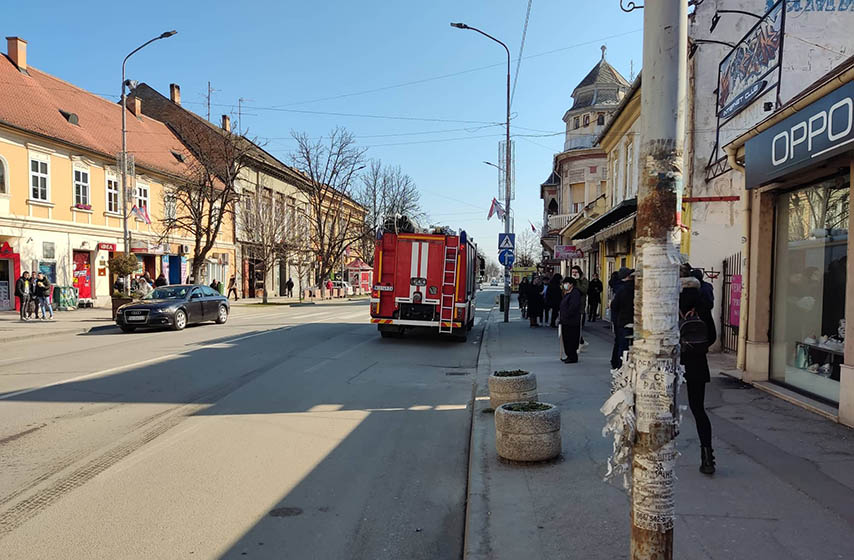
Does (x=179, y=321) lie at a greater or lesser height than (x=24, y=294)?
lesser

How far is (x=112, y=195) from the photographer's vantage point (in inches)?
1143

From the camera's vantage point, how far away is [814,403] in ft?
22.8

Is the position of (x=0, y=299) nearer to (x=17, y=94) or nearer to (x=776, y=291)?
(x=17, y=94)

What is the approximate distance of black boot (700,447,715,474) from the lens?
4773mm

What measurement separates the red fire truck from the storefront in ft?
22.7

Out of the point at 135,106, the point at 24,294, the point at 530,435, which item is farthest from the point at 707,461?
the point at 135,106

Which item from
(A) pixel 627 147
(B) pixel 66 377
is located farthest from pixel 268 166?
(B) pixel 66 377

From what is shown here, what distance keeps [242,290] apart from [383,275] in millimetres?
31624

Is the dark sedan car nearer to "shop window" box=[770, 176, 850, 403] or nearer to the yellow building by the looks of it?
the yellow building

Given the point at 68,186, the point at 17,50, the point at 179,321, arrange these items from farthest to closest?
1. the point at 17,50
2. the point at 68,186
3. the point at 179,321

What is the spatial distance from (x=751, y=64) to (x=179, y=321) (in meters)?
15.9

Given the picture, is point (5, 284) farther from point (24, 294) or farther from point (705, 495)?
point (705, 495)

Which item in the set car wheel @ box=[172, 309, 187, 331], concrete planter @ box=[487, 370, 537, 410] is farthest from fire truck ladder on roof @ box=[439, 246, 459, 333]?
car wheel @ box=[172, 309, 187, 331]

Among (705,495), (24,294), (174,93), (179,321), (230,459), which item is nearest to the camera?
(705,495)
